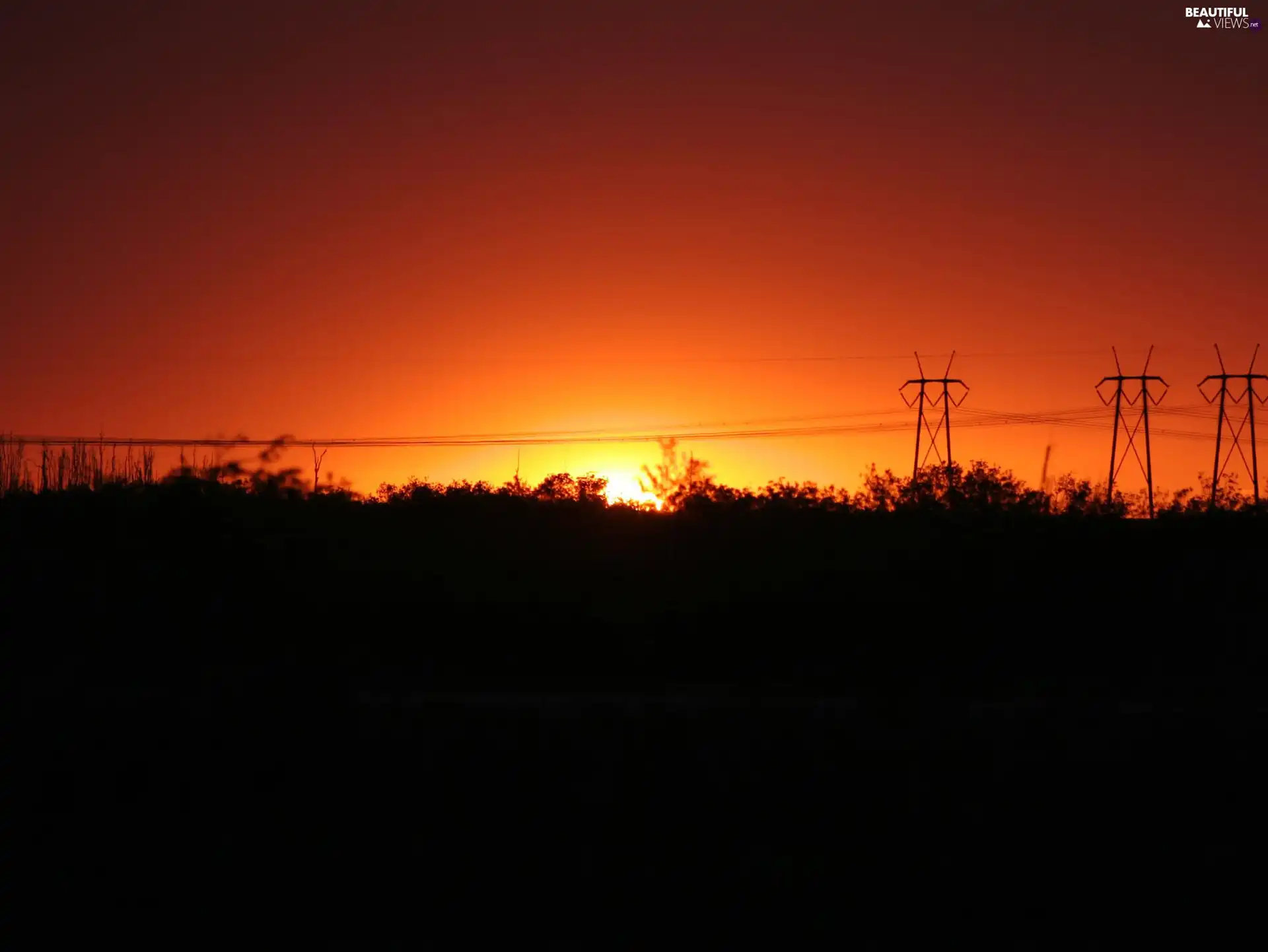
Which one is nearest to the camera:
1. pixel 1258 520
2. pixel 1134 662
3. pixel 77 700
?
pixel 77 700

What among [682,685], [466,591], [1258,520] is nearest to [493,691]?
[682,685]

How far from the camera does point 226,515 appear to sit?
37.1 m

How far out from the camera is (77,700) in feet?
64.1

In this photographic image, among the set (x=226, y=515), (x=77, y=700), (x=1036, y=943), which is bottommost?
(x=1036, y=943)

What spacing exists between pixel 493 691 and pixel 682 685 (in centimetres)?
394

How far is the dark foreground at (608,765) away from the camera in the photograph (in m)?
14.5

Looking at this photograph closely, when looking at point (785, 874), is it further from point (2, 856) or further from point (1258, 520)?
point (1258, 520)

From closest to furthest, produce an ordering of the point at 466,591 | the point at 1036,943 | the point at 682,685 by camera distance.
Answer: the point at 1036,943
the point at 682,685
the point at 466,591

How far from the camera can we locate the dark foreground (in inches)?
570

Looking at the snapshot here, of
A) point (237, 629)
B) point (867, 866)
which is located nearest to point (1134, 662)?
point (867, 866)

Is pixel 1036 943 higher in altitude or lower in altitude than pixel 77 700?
lower

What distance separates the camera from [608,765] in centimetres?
1911

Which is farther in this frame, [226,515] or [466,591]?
[226,515]

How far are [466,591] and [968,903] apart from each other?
20790 mm
